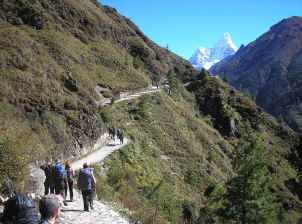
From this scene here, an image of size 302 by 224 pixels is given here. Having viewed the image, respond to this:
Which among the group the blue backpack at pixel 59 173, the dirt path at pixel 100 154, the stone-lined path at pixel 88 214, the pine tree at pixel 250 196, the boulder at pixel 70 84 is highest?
the boulder at pixel 70 84

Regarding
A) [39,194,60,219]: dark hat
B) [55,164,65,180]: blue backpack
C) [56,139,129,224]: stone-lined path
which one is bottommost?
[56,139,129,224]: stone-lined path

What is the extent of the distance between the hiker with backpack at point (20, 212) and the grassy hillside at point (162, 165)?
566cm

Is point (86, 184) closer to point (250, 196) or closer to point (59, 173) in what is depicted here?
point (59, 173)

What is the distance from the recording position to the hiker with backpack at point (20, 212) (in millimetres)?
4070

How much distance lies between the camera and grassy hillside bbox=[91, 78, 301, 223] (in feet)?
44.2

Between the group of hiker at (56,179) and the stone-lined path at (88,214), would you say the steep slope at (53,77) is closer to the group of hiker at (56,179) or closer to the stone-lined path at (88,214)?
the group of hiker at (56,179)

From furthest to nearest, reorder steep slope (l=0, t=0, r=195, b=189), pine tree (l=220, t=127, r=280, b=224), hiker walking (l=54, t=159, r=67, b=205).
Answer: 1. pine tree (l=220, t=127, r=280, b=224)
2. steep slope (l=0, t=0, r=195, b=189)
3. hiker walking (l=54, t=159, r=67, b=205)

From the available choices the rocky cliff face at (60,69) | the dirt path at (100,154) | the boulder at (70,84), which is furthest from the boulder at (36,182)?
the boulder at (70,84)

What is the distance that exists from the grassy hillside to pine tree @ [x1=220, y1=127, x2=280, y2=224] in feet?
11.6

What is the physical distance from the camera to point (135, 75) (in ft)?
179

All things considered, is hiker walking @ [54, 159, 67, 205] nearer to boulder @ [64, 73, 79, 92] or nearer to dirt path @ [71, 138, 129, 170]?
dirt path @ [71, 138, 129, 170]

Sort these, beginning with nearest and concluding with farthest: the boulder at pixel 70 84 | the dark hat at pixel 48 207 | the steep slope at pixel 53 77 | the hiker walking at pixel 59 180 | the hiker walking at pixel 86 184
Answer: the dark hat at pixel 48 207, the hiker walking at pixel 86 184, the hiker walking at pixel 59 180, the steep slope at pixel 53 77, the boulder at pixel 70 84

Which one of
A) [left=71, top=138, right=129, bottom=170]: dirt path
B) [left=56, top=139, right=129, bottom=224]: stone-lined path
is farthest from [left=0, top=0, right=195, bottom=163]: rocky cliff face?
[left=56, top=139, right=129, bottom=224]: stone-lined path

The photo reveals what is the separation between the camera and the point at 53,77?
22156 mm
